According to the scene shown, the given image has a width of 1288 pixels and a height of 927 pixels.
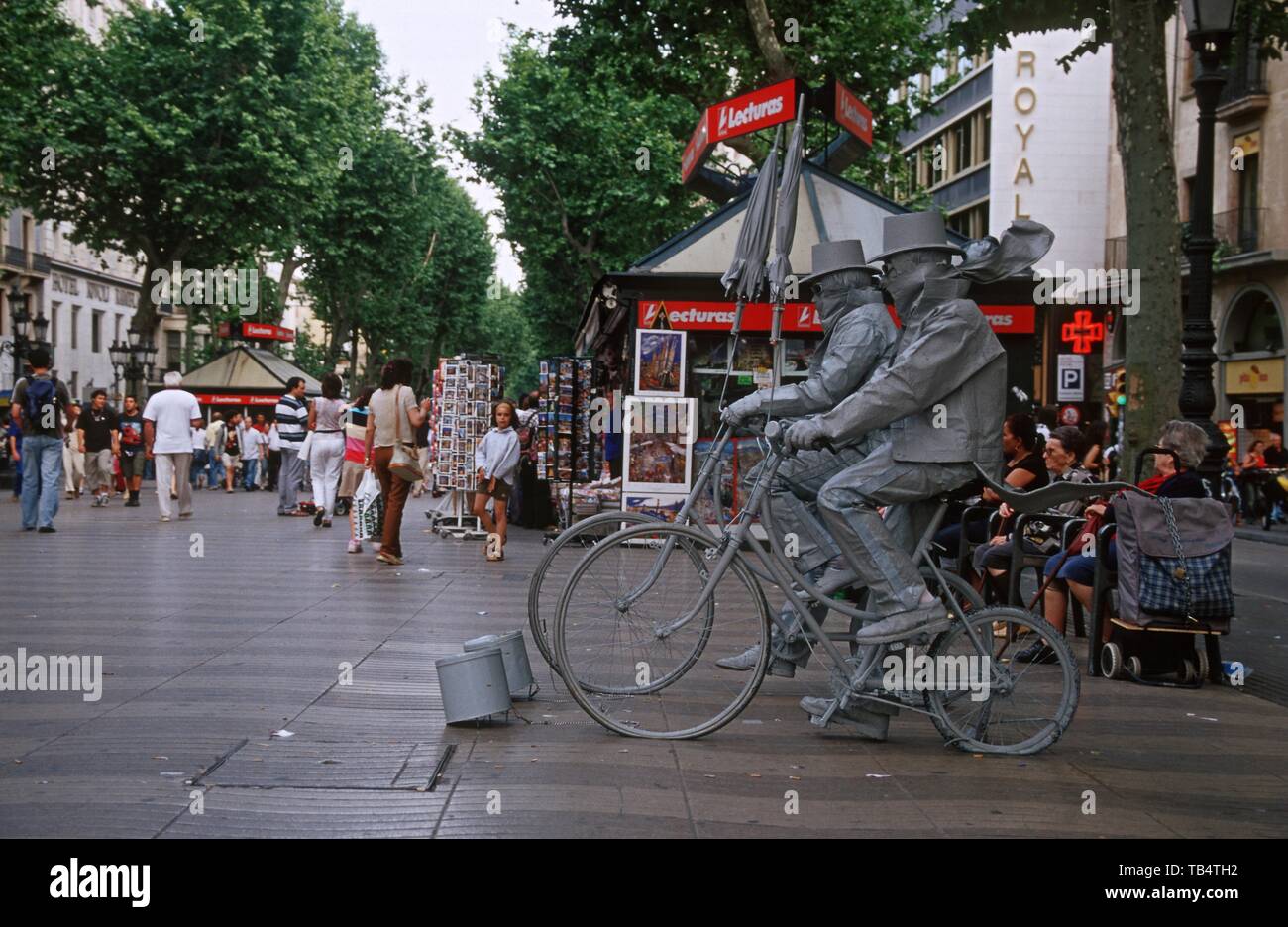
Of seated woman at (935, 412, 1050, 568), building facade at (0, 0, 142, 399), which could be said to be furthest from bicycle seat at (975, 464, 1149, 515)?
building facade at (0, 0, 142, 399)

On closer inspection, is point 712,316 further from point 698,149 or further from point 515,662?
point 515,662

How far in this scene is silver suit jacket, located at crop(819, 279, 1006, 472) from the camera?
6133 mm

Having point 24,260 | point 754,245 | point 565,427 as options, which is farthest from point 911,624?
point 24,260

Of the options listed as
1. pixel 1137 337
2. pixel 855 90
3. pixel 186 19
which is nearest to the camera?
pixel 1137 337

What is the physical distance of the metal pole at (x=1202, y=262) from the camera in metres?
10.6

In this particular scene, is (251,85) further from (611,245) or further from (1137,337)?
(1137,337)

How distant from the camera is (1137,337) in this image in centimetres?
1095

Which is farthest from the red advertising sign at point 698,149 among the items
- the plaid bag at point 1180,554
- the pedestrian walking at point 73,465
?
the pedestrian walking at point 73,465

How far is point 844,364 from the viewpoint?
22.1 ft

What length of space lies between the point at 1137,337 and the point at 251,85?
30.8 m

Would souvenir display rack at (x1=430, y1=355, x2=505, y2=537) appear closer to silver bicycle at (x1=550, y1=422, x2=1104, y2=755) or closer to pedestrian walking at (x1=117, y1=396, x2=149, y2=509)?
pedestrian walking at (x1=117, y1=396, x2=149, y2=509)
